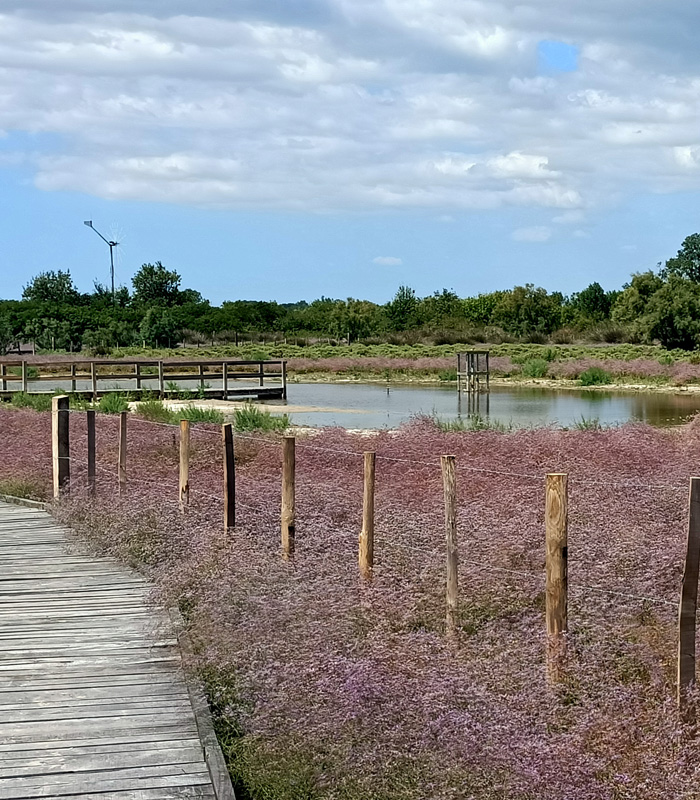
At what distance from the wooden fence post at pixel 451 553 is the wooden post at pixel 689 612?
5.32 ft

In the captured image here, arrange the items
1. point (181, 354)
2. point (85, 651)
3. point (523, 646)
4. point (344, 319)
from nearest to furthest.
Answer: point (523, 646)
point (85, 651)
point (181, 354)
point (344, 319)

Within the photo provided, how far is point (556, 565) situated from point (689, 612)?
0.99 m

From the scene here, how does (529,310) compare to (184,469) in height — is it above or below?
above

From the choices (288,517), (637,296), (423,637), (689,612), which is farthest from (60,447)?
(637,296)

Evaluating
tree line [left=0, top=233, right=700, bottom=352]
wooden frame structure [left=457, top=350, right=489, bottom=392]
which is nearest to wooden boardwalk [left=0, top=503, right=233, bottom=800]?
wooden frame structure [left=457, top=350, right=489, bottom=392]

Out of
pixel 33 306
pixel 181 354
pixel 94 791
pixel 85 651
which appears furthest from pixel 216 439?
pixel 33 306

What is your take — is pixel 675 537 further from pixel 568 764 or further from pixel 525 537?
pixel 568 764

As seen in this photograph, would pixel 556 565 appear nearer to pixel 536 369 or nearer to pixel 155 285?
pixel 536 369

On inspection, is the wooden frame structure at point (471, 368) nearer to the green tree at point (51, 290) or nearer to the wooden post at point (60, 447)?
the wooden post at point (60, 447)

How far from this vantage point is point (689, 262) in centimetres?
10944

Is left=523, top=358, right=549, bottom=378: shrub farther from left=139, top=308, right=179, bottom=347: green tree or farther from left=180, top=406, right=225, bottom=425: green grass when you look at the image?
left=139, top=308, right=179, bottom=347: green tree

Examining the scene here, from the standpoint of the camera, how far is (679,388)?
47.4 metres

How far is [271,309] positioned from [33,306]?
23856 mm

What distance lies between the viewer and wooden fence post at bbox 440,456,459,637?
6933 mm
